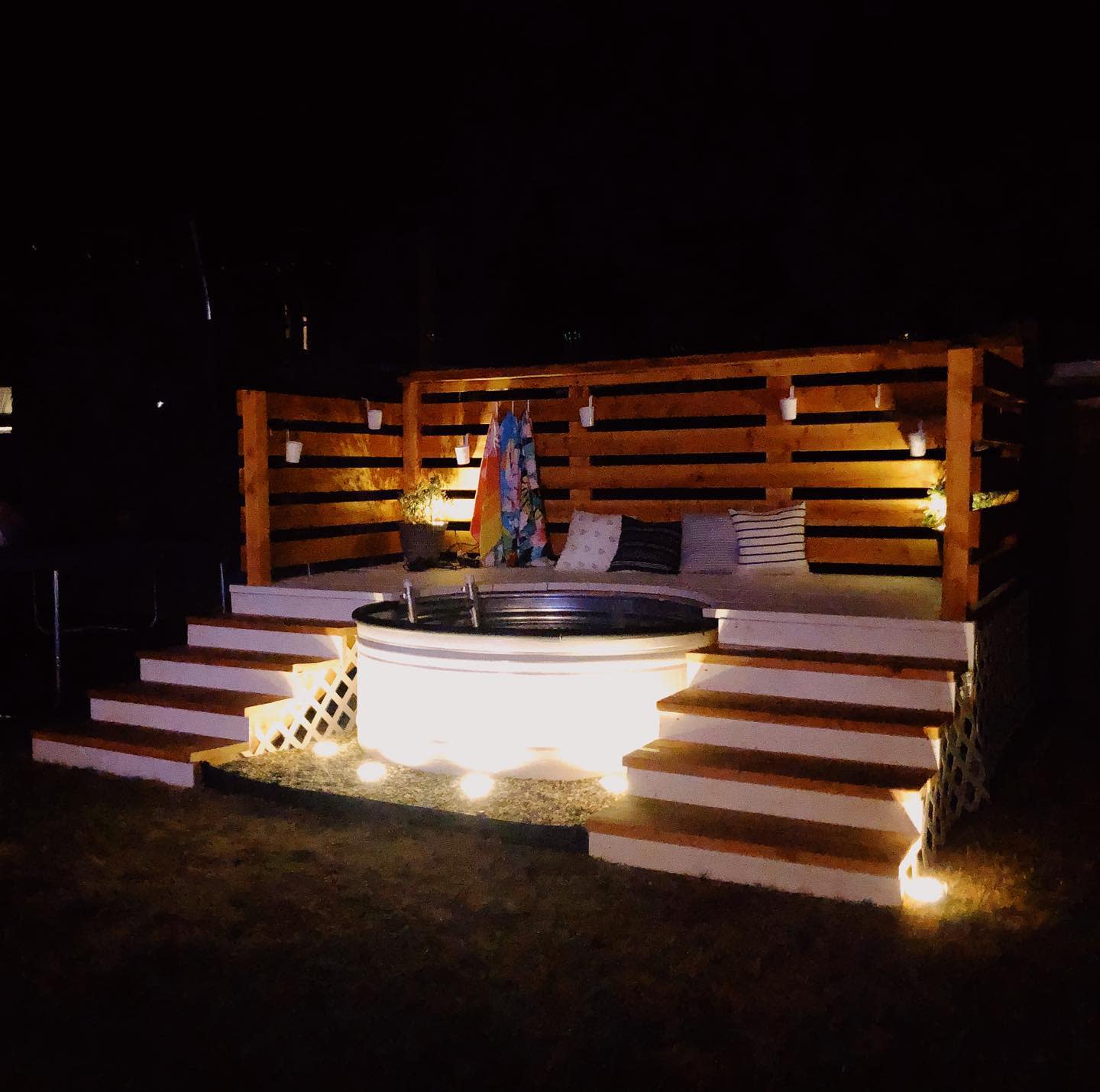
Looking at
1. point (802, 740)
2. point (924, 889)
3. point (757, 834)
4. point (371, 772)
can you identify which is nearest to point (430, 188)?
point (371, 772)

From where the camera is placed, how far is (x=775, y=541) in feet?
26.8

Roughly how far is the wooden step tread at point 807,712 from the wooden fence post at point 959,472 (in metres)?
0.71

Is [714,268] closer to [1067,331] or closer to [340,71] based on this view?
[1067,331]

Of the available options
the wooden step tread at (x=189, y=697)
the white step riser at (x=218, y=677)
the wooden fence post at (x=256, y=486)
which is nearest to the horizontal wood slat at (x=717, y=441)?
the wooden fence post at (x=256, y=486)

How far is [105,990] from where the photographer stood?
335 cm

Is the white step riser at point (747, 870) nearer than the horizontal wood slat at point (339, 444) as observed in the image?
Yes

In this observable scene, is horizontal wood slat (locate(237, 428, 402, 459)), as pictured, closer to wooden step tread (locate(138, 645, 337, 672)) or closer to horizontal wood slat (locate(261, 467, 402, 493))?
horizontal wood slat (locate(261, 467, 402, 493))

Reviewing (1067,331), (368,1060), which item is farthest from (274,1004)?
(1067,331)

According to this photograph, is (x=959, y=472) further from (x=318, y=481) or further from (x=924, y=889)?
(x=318, y=481)

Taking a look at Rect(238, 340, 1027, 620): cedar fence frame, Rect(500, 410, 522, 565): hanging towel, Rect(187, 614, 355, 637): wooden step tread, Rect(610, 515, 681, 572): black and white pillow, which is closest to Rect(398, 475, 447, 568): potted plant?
Rect(238, 340, 1027, 620): cedar fence frame

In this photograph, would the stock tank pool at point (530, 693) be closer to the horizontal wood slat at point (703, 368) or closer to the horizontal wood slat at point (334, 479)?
the horizontal wood slat at point (334, 479)

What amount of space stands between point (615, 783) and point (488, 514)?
429cm

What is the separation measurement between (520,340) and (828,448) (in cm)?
785

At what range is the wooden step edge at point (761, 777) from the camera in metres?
4.26
